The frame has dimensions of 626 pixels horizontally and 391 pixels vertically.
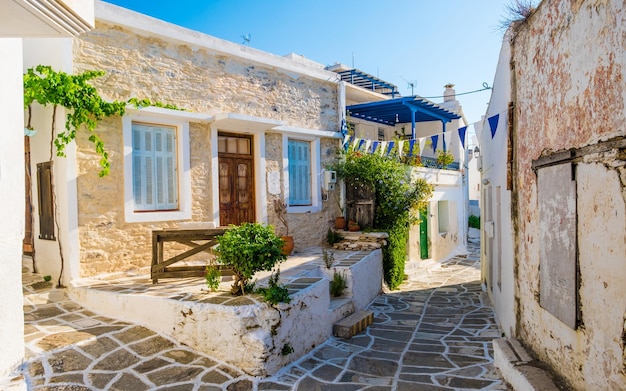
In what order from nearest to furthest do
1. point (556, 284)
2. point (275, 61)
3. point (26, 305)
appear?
point (556, 284)
point (26, 305)
point (275, 61)

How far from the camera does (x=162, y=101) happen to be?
26.6ft

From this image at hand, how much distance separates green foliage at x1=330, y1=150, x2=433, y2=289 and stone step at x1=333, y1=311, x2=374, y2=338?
3734mm

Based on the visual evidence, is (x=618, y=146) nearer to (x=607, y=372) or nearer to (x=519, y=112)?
(x=607, y=372)

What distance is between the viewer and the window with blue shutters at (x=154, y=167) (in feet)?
25.4

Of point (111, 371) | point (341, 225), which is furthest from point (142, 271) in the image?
point (341, 225)

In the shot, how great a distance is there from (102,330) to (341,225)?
6.79m

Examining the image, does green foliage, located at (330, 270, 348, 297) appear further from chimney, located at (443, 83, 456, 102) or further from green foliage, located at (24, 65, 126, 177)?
chimney, located at (443, 83, 456, 102)

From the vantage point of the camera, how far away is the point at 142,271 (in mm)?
7656

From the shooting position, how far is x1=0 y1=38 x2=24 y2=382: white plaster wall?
4133 millimetres

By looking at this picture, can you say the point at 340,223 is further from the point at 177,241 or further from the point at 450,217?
the point at 450,217

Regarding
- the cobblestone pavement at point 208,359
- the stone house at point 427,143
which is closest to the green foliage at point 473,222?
the stone house at point 427,143

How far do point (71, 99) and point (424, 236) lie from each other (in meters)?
11.4

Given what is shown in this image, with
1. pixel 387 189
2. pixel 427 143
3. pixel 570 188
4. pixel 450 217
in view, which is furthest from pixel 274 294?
pixel 450 217

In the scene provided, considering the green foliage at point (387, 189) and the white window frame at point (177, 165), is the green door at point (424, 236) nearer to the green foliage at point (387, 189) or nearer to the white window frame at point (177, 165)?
the green foliage at point (387, 189)
